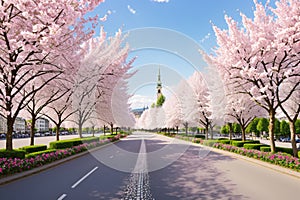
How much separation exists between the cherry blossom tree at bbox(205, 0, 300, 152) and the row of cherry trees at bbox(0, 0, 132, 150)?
30.2 feet

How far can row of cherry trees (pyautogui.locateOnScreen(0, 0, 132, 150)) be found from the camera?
927 cm

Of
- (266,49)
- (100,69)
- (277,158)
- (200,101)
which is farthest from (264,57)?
(200,101)

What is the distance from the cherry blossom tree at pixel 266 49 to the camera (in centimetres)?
1252

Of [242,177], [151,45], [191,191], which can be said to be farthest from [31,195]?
Answer: [151,45]

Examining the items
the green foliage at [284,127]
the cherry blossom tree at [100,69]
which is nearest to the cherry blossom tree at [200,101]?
the cherry blossom tree at [100,69]

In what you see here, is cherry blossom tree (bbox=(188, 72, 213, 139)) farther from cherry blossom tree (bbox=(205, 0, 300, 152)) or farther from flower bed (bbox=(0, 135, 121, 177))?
flower bed (bbox=(0, 135, 121, 177))

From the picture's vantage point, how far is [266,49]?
12.8 m

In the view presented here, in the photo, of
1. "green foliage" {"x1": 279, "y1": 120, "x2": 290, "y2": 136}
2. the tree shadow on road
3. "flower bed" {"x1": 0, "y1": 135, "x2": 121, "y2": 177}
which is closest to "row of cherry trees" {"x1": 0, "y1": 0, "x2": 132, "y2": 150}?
"flower bed" {"x1": 0, "y1": 135, "x2": 121, "y2": 177}

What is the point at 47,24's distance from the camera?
31.3 feet

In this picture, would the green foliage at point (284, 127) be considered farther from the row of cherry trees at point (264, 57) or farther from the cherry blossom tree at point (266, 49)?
the cherry blossom tree at point (266, 49)

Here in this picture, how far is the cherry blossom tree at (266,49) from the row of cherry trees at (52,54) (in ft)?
30.2

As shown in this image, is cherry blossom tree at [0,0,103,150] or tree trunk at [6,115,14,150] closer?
cherry blossom tree at [0,0,103,150]

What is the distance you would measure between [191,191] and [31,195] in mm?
5074

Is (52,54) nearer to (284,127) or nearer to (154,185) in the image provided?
(154,185)
